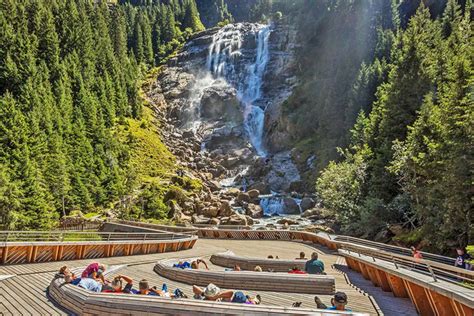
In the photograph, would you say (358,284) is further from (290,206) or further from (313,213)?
(290,206)

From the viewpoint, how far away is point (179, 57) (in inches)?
4008

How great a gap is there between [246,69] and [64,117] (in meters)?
51.4

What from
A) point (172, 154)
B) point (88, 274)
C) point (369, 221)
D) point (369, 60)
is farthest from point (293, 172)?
point (88, 274)

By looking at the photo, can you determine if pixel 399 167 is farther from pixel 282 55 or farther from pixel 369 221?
pixel 282 55

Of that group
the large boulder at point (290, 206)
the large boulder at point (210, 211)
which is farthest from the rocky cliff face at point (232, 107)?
the large boulder at point (210, 211)

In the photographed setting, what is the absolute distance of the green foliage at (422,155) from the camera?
19359 mm

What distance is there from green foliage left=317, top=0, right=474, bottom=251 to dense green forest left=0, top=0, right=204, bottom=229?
91.1 ft

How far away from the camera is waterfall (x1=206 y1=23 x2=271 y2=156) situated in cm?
8075

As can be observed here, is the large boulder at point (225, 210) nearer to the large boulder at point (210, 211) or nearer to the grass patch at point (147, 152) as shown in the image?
the large boulder at point (210, 211)

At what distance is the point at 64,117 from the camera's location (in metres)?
51.6

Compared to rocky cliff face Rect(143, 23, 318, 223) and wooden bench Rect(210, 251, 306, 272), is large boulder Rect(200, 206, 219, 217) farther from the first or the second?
wooden bench Rect(210, 251, 306, 272)

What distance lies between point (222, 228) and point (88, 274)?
78.5 ft

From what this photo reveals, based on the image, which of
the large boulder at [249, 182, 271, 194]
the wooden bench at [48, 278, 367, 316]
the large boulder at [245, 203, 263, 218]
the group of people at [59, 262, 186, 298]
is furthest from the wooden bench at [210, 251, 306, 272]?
the large boulder at [249, 182, 271, 194]

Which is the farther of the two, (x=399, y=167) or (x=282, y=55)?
(x=282, y=55)
